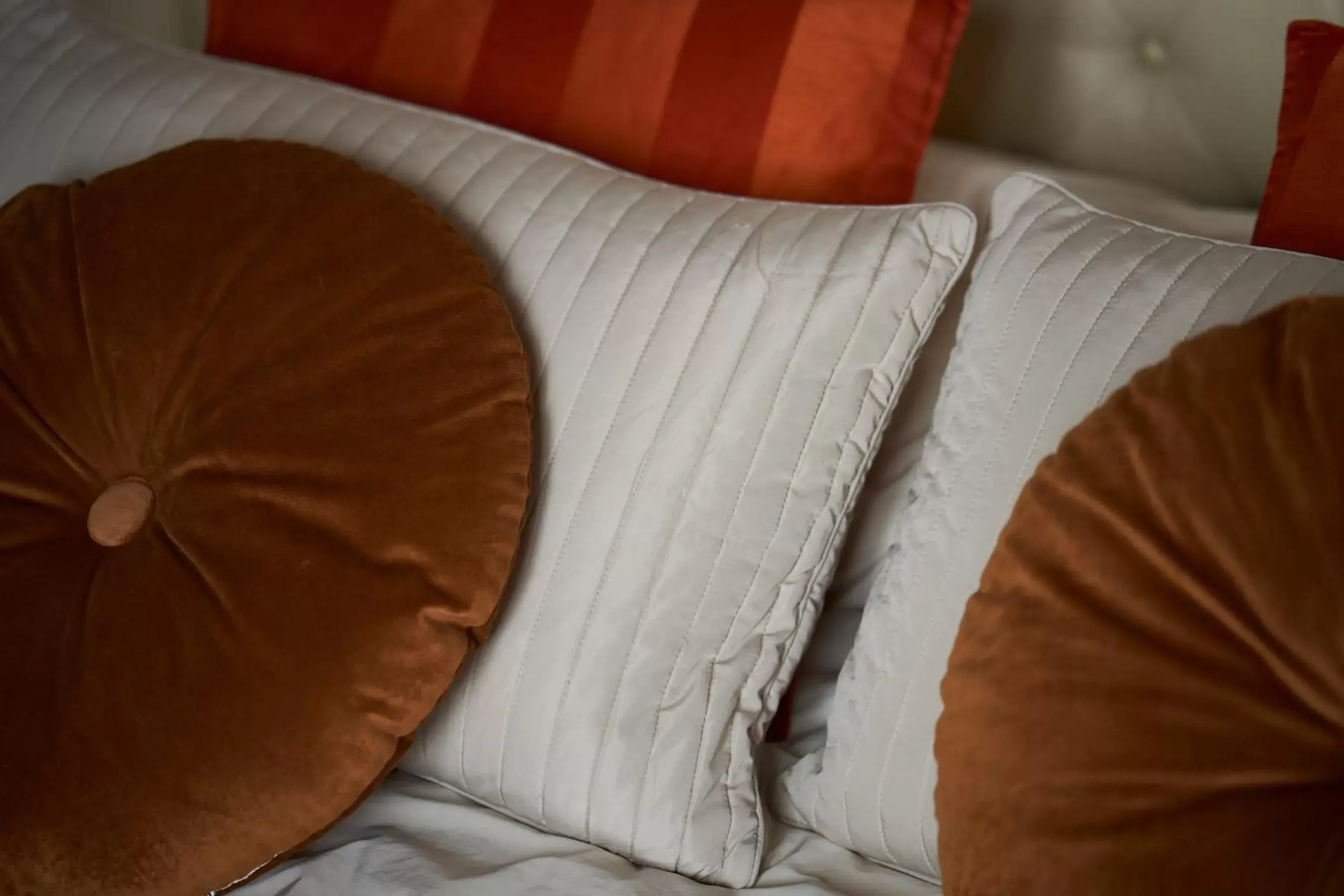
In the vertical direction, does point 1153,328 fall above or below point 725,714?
above

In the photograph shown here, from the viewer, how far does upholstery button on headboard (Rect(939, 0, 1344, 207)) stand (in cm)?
83

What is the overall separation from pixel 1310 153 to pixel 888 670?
0.42 meters

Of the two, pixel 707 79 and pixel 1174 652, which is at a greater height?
pixel 707 79

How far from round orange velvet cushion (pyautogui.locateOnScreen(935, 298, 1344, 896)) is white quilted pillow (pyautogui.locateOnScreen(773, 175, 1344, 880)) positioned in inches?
2.9

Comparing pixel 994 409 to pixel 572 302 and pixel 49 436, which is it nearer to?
pixel 572 302

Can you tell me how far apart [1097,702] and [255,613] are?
0.48 m

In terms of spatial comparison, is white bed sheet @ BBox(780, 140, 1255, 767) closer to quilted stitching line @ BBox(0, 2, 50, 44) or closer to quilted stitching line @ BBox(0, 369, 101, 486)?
quilted stitching line @ BBox(0, 369, 101, 486)

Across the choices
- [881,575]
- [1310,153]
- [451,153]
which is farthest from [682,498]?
[1310,153]

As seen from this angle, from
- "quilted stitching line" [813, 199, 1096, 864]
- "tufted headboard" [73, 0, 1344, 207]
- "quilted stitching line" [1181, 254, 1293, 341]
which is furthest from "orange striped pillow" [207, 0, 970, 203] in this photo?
"quilted stitching line" [1181, 254, 1293, 341]

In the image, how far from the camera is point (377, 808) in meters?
0.78

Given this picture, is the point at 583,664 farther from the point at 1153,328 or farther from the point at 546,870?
the point at 1153,328

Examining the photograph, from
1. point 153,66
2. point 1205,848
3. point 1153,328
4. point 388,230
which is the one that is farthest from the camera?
point 153,66

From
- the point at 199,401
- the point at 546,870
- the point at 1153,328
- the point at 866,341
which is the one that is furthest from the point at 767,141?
the point at 546,870

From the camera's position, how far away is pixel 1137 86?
0.89 m
